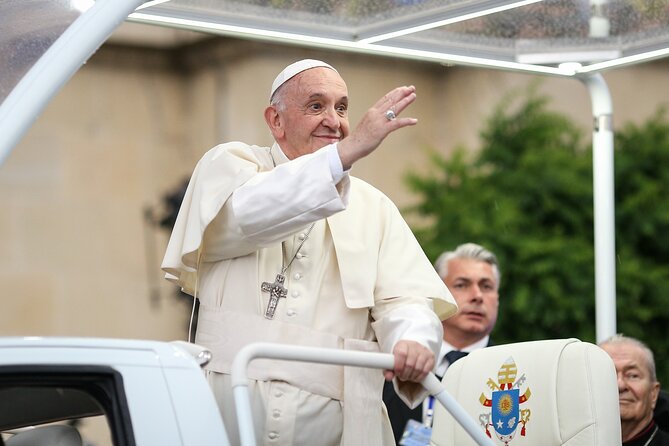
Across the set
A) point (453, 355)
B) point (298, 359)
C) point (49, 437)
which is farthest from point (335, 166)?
point (453, 355)

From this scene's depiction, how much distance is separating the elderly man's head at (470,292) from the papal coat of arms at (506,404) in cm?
222

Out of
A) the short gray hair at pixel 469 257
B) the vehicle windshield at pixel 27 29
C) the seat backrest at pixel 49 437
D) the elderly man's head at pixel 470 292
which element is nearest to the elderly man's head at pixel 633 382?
the elderly man's head at pixel 470 292

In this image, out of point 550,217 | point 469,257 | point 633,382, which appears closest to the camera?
point 633,382

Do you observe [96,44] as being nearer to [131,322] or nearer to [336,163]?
[336,163]

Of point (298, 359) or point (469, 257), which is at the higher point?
point (469, 257)

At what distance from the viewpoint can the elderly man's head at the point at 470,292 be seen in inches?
272

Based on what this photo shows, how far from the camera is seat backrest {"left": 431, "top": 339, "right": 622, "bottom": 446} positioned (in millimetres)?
4258

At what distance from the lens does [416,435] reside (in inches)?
239

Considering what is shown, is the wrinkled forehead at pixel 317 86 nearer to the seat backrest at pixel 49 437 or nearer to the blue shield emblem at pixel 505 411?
the blue shield emblem at pixel 505 411

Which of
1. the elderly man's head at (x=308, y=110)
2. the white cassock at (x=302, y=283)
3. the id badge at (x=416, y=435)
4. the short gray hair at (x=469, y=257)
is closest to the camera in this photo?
the white cassock at (x=302, y=283)

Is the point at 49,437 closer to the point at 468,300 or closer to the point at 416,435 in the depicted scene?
the point at 416,435

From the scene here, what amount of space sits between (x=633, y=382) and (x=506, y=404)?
150 centimetres

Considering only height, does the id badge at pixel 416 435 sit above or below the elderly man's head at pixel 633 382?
below

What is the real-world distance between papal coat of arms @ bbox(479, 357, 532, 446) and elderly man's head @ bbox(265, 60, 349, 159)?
89 cm
